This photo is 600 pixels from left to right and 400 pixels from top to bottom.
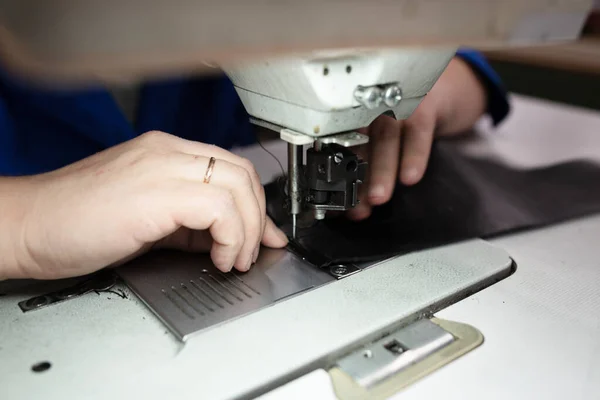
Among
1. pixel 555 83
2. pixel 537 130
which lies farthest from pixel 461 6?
pixel 555 83

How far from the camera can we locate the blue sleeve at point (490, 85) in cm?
123

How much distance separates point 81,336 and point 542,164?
936 mm

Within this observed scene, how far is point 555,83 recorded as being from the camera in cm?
193

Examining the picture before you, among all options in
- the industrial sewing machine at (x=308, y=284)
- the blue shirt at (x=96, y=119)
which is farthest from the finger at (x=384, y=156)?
the blue shirt at (x=96, y=119)

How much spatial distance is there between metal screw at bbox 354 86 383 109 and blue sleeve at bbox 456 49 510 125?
2.31 ft

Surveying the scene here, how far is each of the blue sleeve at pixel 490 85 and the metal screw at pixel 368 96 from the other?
71 cm

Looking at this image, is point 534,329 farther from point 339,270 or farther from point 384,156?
point 384,156

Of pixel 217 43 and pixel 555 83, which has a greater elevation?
pixel 217 43

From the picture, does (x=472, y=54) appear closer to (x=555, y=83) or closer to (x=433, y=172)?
(x=433, y=172)

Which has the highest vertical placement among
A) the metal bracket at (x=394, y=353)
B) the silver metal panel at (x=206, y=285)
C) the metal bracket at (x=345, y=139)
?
the metal bracket at (x=345, y=139)

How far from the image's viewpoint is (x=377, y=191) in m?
0.83

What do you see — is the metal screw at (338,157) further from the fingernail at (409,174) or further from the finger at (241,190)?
the fingernail at (409,174)

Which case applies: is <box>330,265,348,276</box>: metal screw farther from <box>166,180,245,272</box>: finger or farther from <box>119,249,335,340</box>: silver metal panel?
<box>166,180,245,272</box>: finger

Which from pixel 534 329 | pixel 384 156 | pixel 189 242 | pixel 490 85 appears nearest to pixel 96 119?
pixel 189 242
